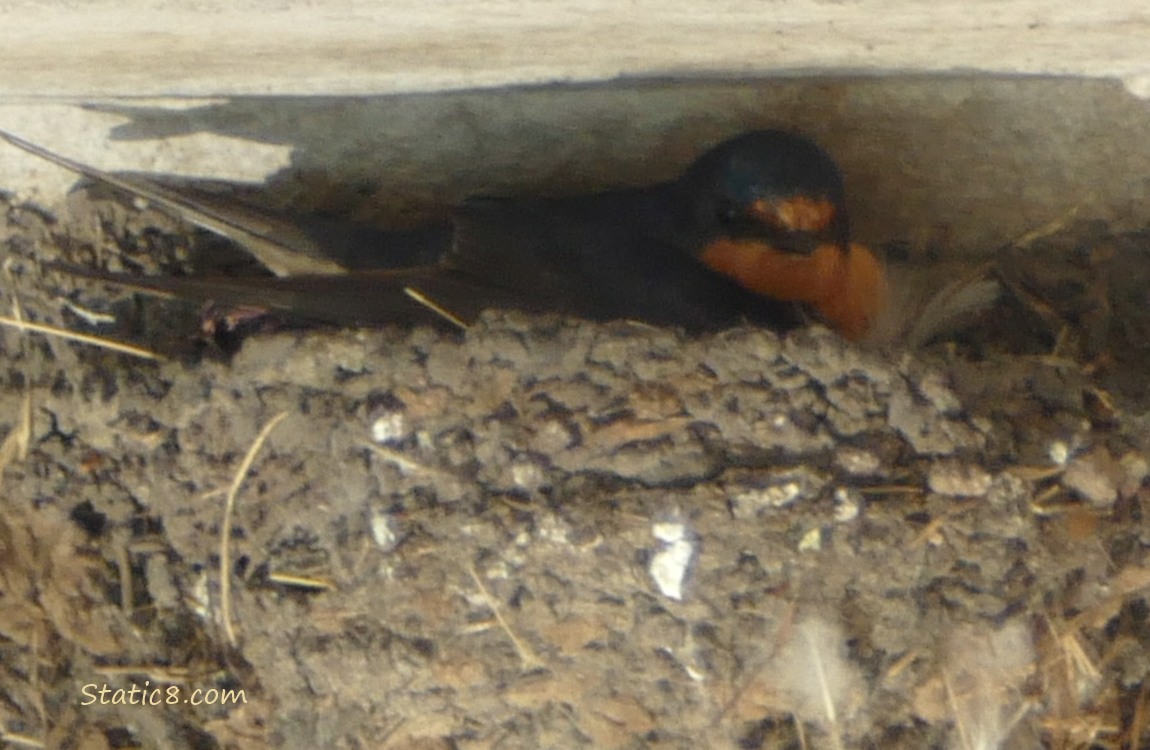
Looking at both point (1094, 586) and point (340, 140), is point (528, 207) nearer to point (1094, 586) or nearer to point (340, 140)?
point (340, 140)

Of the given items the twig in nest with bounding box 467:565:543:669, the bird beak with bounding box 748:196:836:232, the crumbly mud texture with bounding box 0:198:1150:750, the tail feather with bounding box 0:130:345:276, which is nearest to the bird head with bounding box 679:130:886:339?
the bird beak with bounding box 748:196:836:232

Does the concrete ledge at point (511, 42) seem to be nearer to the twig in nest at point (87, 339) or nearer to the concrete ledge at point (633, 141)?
the concrete ledge at point (633, 141)

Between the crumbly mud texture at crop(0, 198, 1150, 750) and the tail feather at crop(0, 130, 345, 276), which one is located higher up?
the tail feather at crop(0, 130, 345, 276)

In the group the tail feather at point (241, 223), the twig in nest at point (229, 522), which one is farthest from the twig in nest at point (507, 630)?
the tail feather at point (241, 223)

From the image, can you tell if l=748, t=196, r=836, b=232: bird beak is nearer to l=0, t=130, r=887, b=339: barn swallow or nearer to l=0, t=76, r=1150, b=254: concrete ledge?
l=0, t=130, r=887, b=339: barn swallow

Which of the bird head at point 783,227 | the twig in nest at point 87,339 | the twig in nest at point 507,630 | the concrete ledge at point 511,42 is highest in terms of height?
the concrete ledge at point 511,42

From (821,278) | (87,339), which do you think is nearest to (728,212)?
(821,278)
